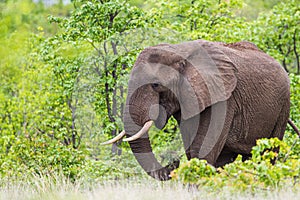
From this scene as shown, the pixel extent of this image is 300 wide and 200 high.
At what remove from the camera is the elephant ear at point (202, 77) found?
7855 mm

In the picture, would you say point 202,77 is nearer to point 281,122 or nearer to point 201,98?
point 201,98

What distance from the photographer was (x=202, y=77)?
26.0 feet

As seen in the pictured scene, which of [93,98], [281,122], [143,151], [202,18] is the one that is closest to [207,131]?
[143,151]

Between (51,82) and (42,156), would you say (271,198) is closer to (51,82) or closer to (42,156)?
(42,156)

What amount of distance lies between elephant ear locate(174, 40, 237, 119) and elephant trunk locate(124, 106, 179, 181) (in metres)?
0.62

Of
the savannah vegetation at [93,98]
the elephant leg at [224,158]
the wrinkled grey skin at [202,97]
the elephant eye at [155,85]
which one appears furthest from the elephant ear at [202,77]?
the elephant leg at [224,158]

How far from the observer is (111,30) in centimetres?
1100

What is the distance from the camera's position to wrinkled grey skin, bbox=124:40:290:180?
759 cm

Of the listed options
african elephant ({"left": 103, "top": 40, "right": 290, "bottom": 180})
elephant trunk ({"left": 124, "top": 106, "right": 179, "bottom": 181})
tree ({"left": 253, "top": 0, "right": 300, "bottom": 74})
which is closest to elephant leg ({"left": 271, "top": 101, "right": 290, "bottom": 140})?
african elephant ({"left": 103, "top": 40, "right": 290, "bottom": 180})

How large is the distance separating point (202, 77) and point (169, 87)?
1.41 ft

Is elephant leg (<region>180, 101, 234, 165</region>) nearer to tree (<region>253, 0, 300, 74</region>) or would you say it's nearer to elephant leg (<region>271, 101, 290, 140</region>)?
elephant leg (<region>271, 101, 290, 140</region>)

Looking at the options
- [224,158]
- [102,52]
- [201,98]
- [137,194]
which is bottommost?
[224,158]

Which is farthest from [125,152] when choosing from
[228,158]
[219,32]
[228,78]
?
[219,32]

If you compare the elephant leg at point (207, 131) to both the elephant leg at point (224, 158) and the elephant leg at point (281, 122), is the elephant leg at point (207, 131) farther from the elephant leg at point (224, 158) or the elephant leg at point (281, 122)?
the elephant leg at point (281, 122)
